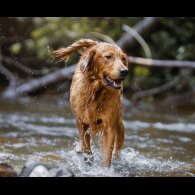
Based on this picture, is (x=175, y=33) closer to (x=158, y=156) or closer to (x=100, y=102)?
(x=158, y=156)

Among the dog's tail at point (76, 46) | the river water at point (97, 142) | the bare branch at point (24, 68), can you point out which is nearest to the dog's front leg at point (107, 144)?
the river water at point (97, 142)

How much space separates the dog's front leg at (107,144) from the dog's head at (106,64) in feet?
1.75

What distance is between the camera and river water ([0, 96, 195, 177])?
266 inches

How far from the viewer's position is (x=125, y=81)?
14.3 meters

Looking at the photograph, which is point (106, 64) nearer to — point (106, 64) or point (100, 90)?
point (106, 64)

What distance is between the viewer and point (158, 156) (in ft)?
25.5

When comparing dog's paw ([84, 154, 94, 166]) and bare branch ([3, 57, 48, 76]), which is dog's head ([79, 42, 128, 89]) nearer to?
dog's paw ([84, 154, 94, 166])

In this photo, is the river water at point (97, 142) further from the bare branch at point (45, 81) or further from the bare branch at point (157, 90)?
the bare branch at point (157, 90)

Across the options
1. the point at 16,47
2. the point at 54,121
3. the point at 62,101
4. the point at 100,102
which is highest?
the point at 16,47

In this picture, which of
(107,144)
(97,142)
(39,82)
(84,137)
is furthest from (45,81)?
(107,144)

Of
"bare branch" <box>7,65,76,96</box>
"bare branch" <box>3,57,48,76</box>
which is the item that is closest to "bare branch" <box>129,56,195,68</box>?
"bare branch" <box>7,65,76,96</box>

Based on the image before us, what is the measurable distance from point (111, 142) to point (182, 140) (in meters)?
3.06
